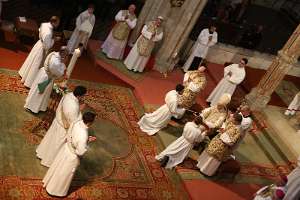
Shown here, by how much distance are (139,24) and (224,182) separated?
17.2 ft

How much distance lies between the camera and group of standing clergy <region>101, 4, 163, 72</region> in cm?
1213

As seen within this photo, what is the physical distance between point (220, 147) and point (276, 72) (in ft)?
12.2

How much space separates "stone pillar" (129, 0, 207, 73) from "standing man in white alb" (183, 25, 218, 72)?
19.9 inches

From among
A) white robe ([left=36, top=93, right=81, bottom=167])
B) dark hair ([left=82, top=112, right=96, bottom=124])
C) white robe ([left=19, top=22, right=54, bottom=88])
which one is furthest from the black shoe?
white robe ([left=19, top=22, right=54, bottom=88])

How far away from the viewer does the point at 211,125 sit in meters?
9.93

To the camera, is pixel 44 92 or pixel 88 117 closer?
pixel 88 117

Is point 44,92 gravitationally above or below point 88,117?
below

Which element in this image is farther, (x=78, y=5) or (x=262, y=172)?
(x=78, y=5)

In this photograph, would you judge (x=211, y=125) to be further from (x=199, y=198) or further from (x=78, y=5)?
(x=78, y=5)

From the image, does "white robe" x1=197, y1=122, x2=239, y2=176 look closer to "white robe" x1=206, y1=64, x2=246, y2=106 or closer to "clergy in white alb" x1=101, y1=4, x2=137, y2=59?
"white robe" x1=206, y1=64, x2=246, y2=106

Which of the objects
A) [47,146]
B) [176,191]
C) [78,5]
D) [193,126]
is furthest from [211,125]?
[78,5]

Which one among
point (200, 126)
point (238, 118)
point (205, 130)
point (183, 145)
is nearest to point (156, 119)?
point (183, 145)

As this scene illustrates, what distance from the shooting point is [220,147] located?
945 centimetres

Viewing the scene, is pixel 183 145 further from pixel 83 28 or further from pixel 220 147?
pixel 83 28
